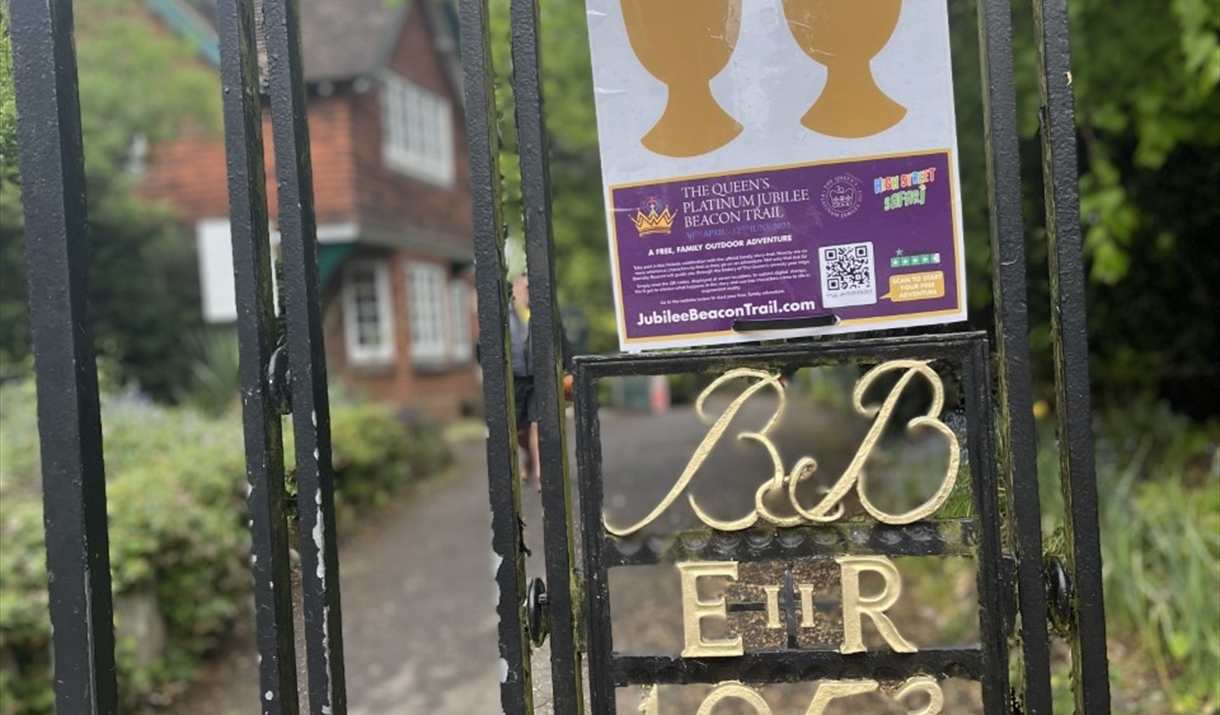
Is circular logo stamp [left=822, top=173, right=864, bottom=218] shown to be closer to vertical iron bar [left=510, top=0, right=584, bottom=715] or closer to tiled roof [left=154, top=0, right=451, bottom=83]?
vertical iron bar [left=510, top=0, right=584, bottom=715]

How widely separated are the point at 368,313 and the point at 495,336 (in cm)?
1411

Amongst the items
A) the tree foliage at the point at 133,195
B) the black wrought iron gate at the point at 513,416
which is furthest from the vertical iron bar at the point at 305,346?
the tree foliage at the point at 133,195

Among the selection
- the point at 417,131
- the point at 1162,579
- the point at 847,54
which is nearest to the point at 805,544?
the point at 847,54

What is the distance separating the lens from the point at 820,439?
28.5ft

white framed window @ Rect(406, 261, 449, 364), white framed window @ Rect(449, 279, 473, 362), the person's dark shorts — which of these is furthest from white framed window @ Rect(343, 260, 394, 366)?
the person's dark shorts

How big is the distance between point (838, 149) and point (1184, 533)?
3.27 meters

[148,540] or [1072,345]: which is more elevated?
[1072,345]

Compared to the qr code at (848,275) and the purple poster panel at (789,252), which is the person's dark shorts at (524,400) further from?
the qr code at (848,275)

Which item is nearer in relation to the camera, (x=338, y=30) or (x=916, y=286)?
(x=916, y=286)

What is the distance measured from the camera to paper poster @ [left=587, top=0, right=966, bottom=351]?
1.78 metres

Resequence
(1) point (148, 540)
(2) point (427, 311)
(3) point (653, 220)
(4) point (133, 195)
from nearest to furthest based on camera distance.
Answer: (3) point (653, 220)
(1) point (148, 540)
(4) point (133, 195)
(2) point (427, 311)

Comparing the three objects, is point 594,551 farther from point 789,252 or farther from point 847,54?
point 847,54

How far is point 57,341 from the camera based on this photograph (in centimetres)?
194

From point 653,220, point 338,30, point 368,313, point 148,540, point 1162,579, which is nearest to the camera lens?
point 653,220
